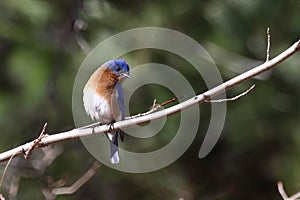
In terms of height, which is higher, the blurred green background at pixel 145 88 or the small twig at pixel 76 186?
the blurred green background at pixel 145 88

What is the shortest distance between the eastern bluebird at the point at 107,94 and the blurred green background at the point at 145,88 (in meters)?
0.68

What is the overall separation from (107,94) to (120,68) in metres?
0.11

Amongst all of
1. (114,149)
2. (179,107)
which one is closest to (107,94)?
(114,149)

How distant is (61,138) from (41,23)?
5.87ft

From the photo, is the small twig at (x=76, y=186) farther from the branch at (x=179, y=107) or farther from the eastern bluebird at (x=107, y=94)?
the branch at (x=179, y=107)

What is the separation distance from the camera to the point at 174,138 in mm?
3680

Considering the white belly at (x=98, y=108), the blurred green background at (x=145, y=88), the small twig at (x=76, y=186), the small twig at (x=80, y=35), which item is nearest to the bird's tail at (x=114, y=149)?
the small twig at (x=76, y=186)

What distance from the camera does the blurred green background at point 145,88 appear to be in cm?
356

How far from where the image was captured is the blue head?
2.76 meters

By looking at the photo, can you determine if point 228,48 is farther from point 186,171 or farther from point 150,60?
point 186,171

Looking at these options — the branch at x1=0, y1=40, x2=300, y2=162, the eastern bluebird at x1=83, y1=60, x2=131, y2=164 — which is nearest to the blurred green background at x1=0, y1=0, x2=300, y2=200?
the eastern bluebird at x1=83, y1=60, x2=131, y2=164

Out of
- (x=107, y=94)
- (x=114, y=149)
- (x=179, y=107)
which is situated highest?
(x=107, y=94)

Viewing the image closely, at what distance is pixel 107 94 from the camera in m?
2.78

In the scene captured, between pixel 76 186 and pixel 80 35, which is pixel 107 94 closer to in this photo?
pixel 76 186
